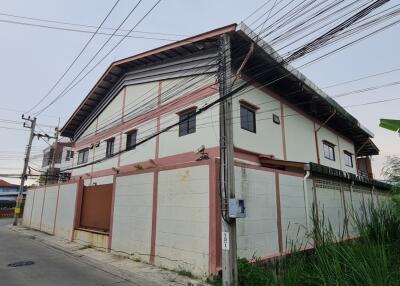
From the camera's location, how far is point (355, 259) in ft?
14.7

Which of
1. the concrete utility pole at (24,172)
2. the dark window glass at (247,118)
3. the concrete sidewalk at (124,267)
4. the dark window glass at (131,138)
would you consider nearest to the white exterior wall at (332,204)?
the dark window glass at (247,118)

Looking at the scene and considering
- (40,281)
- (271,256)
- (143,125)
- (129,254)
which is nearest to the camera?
(40,281)

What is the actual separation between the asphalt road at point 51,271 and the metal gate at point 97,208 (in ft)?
5.28

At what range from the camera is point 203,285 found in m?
6.91

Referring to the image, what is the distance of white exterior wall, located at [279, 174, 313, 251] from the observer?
942 cm

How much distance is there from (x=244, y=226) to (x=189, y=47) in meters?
7.57

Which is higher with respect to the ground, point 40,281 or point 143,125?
point 143,125

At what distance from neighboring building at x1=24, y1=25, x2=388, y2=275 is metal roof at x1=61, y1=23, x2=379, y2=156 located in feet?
0.20

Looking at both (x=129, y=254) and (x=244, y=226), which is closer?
(x=244, y=226)

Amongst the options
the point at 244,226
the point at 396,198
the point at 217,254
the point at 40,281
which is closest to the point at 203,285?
the point at 217,254

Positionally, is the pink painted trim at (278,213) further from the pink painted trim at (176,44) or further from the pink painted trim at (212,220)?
the pink painted trim at (176,44)

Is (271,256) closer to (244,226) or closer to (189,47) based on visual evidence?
(244,226)

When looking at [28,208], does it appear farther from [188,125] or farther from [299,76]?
[299,76]

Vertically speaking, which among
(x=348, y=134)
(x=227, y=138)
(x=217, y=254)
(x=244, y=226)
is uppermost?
(x=348, y=134)
